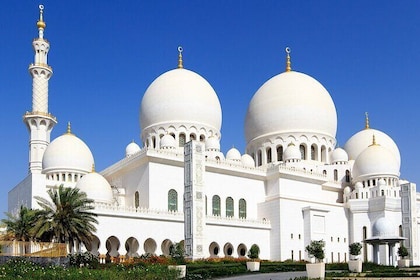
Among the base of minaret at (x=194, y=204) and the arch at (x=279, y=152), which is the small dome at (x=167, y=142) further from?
the base of minaret at (x=194, y=204)

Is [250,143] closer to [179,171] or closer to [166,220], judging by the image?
[179,171]

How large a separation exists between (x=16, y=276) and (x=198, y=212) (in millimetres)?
13561

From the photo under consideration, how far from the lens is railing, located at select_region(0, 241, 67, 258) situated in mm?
25244

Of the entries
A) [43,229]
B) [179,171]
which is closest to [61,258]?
[43,229]

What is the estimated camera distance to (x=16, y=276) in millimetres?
17641

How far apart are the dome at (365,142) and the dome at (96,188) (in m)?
23.3

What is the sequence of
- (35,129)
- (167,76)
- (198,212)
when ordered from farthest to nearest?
(167,76), (35,129), (198,212)

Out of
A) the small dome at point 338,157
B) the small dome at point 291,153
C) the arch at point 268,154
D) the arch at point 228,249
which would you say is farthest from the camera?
the arch at point 268,154

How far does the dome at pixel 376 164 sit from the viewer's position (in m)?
43.5

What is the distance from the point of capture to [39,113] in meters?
42.8

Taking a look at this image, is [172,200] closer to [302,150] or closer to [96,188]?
[96,188]

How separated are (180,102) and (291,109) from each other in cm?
878

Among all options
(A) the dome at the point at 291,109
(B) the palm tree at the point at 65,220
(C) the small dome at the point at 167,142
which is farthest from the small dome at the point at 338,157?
(B) the palm tree at the point at 65,220

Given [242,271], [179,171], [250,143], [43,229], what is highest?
[250,143]
